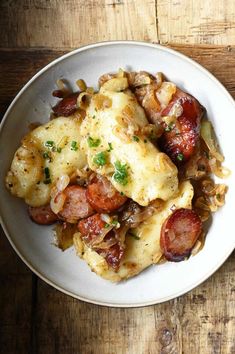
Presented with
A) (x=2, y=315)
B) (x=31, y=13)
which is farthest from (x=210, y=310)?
(x=31, y=13)

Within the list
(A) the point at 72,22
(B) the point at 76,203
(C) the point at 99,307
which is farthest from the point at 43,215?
(A) the point at 72,22

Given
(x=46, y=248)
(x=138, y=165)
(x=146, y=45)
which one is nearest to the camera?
(x=138, y=165)

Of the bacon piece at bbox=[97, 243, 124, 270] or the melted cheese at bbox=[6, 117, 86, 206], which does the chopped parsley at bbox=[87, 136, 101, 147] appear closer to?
the melted cheese at bbox=[6, 117, 86, 206]

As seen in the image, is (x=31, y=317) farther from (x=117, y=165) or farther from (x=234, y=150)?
(x=234, y=150)

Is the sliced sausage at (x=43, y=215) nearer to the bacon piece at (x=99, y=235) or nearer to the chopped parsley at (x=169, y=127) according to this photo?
the bacon piece at (x=99, y=235)

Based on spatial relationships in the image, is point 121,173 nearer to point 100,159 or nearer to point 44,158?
point 100,159

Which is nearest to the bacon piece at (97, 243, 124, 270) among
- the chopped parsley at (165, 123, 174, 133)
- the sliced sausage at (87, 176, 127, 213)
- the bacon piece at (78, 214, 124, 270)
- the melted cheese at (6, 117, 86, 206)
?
the bacon piece at (78, 214, 124, 270)
